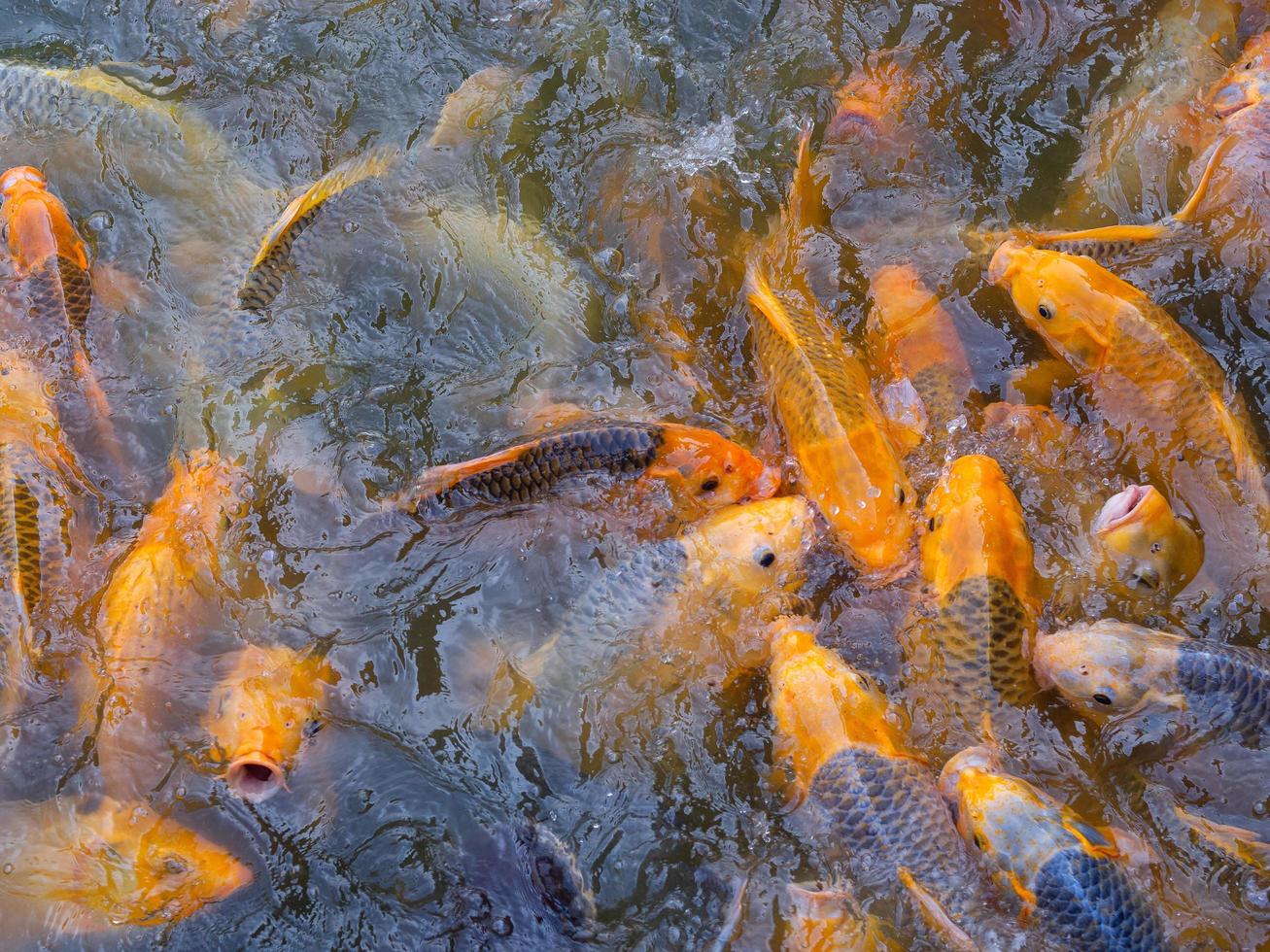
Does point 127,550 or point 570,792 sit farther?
point 127,550

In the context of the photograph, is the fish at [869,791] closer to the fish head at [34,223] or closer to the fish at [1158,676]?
the fish at [1158,676]

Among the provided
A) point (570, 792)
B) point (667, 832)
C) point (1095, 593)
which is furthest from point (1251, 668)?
point (570, 792)

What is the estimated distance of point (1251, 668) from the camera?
9.30 ft

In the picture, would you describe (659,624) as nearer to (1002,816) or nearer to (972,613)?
(972,613)

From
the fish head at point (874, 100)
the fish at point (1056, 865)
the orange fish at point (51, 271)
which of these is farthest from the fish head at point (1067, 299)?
the orange fish at point (51, 271)

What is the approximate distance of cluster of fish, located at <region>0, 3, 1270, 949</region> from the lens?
276cm

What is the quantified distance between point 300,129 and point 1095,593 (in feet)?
13.0

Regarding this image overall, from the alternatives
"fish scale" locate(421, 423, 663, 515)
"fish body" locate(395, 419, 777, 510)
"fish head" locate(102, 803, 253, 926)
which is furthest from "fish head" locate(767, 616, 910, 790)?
"fish head" locate(102, 803, 253, 926)

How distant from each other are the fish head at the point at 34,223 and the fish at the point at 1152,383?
3.93 metres

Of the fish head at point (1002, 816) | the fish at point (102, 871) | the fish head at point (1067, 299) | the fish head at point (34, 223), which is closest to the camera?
the fish head at point (1002, 816)

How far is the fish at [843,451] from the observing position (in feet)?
10.7

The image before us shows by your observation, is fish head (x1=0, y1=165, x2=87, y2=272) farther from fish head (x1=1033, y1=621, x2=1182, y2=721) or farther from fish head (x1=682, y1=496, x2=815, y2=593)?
fish head (x1=1033, y1=621, x2=1182, y2=721)

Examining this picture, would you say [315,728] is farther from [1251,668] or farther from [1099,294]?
[1099,294]

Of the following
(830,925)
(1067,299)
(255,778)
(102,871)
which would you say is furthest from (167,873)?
(1067,299)
